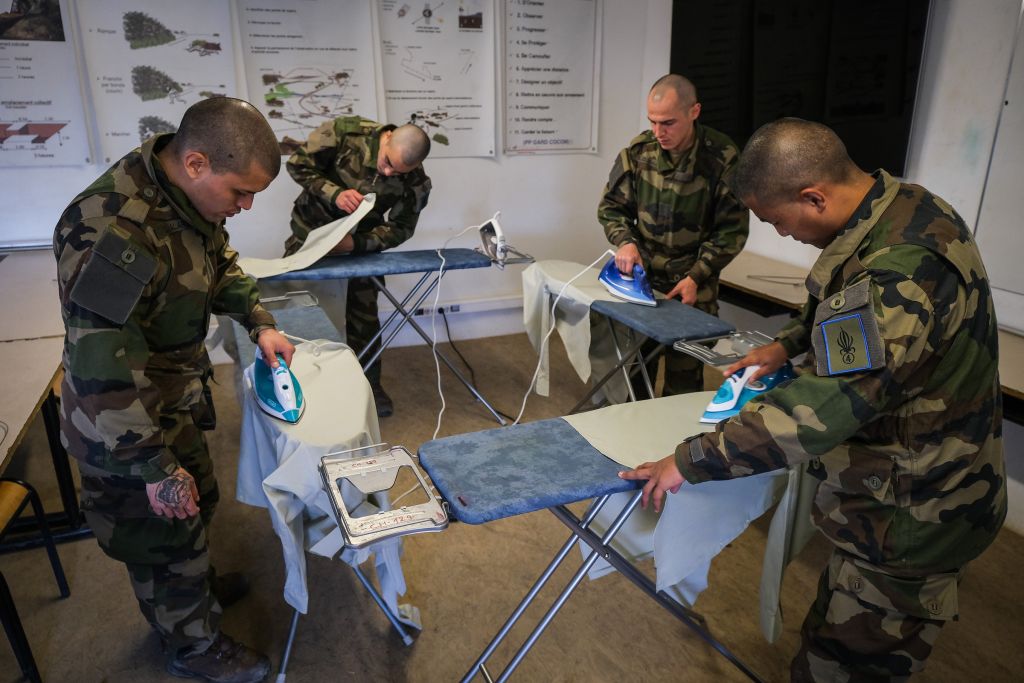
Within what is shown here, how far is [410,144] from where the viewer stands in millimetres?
2830

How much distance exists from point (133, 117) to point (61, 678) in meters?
2.50

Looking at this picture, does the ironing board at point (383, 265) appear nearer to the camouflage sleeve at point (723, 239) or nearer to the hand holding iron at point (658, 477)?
the camouflage sleeve at point (723, 239)

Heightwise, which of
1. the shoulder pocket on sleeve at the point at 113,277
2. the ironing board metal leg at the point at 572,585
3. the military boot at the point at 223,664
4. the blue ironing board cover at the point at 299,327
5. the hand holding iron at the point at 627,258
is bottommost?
the military boot at the point at 223,664

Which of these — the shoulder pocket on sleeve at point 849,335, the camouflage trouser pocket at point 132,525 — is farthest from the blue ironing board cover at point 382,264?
the shoulder pocket on sleeve at point 849,335

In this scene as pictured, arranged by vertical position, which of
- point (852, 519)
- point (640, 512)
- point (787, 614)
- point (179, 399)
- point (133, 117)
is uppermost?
point (133, 117)

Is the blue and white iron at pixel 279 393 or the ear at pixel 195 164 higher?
the ear at pixel 195 164

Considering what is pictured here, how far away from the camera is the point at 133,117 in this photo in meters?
3.40

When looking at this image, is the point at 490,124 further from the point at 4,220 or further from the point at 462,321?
the point at 4,220

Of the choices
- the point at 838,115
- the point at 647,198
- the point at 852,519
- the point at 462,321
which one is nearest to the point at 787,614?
the point at 852,519

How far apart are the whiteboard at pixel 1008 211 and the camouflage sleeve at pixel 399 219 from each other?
2158 mm

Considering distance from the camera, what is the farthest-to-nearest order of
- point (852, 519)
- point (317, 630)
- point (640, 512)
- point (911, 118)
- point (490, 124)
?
point (490, 124)
point (911, 118)
point (317, 630)
point (640, 512)
point (852, 519)

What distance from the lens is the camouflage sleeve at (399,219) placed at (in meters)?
3.11

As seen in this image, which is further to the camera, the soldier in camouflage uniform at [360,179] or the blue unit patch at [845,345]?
the soldier in camouflage uniform at [360,179]

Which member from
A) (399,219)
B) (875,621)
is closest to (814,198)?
(875,621)
